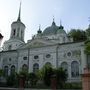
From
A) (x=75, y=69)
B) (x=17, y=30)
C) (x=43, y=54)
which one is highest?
(x=17, y=30)

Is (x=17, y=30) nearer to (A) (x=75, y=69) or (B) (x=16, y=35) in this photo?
(B) (x=16, y=35)

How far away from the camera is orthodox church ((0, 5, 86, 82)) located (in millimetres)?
37375

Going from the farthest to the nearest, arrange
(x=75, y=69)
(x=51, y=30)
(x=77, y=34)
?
(x=51, y=30) → (x=77, y=34) → (x=75, y=69)

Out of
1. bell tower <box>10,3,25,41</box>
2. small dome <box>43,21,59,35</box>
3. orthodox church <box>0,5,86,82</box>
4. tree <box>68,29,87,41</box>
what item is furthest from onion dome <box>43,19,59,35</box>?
bell tower <box>10,3,25,41</box>

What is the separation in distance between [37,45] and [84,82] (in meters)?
25.9

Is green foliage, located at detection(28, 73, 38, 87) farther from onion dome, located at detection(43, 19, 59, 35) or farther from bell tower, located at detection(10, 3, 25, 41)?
onion dome, located at detection(43, 19, 59, 35)

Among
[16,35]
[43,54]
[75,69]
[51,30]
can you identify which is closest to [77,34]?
[51,30]

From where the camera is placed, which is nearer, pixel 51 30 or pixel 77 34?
pixel 77 34

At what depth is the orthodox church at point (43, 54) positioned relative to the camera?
37375 mm

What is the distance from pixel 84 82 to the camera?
17.9 meters

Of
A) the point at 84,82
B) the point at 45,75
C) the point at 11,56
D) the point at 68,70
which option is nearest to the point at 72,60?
the point at 68,70

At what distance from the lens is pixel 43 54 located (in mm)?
41188

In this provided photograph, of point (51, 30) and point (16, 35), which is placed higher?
point (51, 30)

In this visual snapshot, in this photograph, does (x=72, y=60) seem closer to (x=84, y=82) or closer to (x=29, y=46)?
(x=29, y=46)
